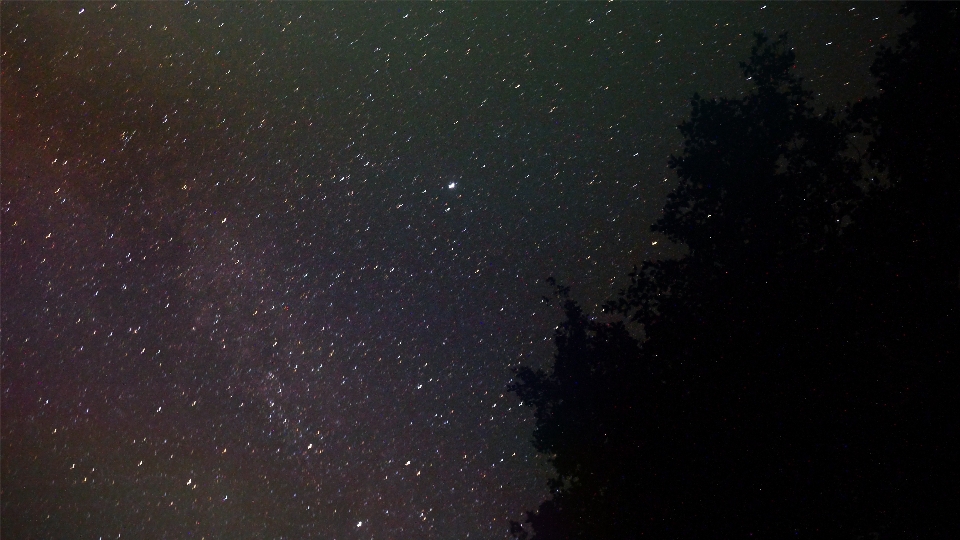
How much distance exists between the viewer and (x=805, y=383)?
3920mm

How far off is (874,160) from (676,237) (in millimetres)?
1386

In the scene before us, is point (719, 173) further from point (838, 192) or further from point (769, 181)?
point (838, 192)

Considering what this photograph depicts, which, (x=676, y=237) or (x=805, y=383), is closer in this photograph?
(x=805, y=383)

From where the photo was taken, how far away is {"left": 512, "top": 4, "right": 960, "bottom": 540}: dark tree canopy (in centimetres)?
382

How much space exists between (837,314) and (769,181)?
1.04 meters

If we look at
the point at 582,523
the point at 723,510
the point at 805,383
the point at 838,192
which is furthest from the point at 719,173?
the point at 582,523

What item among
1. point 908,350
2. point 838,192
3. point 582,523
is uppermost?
point 838,192

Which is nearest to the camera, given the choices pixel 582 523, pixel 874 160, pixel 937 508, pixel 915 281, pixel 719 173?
pixel 937 508

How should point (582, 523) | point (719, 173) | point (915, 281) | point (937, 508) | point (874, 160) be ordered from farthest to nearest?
point (582, 523) → point (719, 173) → point (874, 160) → point (915, 281) → point (937, 508)

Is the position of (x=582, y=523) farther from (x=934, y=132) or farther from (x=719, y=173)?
(x=934, y=132)

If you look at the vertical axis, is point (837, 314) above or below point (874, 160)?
below

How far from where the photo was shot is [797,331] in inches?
157

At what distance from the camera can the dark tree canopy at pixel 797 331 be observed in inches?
150

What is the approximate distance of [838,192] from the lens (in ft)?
14.1
